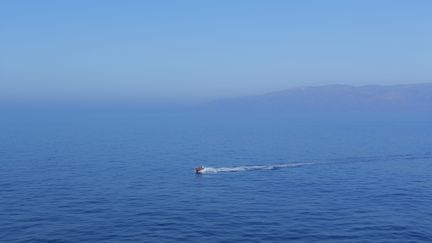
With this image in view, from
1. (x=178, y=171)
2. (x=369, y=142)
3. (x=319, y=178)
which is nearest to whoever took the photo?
(x=319, y=178)

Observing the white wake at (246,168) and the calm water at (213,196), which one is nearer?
the calm water at (213,196)

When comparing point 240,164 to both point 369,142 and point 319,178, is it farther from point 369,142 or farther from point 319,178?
point 369,142

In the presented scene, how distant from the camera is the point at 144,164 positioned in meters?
113

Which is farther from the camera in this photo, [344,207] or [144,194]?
[144,194]

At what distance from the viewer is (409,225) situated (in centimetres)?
6475

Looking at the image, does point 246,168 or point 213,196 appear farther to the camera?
point 246,168

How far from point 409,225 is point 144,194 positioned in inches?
1661

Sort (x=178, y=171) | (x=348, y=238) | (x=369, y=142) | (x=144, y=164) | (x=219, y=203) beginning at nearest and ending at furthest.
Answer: (x=348, y=238) < (x=219, y=203) < (x=178, y=171) < (x=144, y=164) < (x=369, y=142)

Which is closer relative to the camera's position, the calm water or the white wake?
the calm water

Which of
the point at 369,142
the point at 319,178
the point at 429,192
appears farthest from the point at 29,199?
the point at 369,142

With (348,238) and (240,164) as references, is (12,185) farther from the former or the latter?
(348,238)

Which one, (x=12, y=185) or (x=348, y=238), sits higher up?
(x=12, y=185)

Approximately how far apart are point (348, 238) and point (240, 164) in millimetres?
57297

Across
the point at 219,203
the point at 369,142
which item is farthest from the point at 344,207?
the point at 369,142
